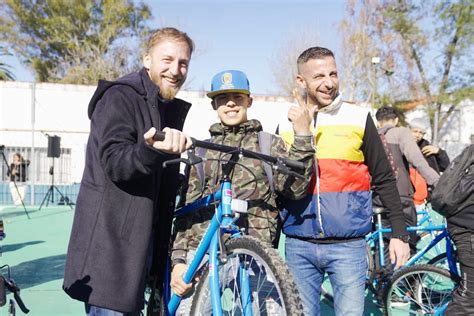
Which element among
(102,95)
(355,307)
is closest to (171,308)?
(355,307)

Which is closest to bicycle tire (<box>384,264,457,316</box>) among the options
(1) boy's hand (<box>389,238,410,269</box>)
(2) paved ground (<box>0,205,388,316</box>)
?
(2) paved ground (<box>0,205,388,316</box>)

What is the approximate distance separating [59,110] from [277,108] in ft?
30.2

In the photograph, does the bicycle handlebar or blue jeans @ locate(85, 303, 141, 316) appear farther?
blue jeans @ locate(85, 303, 141, 316)

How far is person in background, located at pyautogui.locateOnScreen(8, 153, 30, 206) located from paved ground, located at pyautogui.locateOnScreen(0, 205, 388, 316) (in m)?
1.67

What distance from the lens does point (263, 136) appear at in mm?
2998

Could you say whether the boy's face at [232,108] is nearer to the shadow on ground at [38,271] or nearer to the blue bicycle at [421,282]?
the blue bicycle at [421,282]

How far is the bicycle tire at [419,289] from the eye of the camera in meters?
4.41

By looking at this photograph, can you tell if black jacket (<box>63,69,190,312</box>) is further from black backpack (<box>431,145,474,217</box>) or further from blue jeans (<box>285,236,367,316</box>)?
black backpack (<box>431,145,474,217</box>)

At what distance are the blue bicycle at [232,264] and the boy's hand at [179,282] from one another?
0.08 m

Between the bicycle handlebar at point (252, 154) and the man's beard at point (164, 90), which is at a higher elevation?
the man's beard at point (164, 90)

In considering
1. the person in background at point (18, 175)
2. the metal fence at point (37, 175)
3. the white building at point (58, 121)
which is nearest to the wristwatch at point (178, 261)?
the person in background at point (18, 175)

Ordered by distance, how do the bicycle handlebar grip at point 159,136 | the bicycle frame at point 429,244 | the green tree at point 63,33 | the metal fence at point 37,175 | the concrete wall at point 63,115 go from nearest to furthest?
the bicycle handlebar grip at point 159,136, the bicycle frame at point 429,244, the metal fence at point 37,175, the concrete wall at point 63,115, the green tree at point 63,33

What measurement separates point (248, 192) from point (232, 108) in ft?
1.73

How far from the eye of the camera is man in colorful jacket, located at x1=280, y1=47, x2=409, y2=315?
2.90m
